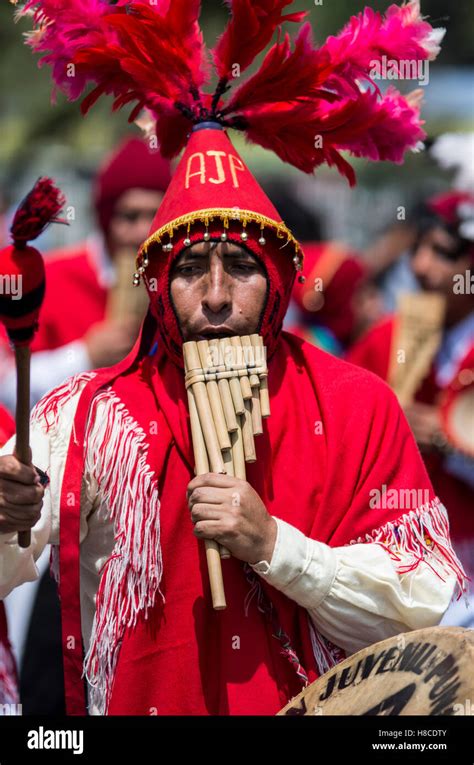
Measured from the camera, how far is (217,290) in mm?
4457

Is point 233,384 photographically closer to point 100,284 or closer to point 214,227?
point 214,227

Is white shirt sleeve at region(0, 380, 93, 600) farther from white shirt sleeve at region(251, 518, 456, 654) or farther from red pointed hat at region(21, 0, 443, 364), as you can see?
white shirt sleeve at region(251, 518, 456, 654)

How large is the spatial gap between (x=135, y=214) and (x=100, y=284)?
491mm

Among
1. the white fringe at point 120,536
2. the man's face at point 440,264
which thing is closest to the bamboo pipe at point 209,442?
the white fringe at point 120,536

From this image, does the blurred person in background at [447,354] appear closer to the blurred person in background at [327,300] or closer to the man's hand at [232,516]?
the blurred person in background at [327,300]

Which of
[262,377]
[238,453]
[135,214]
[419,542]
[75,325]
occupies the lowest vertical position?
[419,542]

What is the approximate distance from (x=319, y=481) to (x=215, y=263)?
708 mm

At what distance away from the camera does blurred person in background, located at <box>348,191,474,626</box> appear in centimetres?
726

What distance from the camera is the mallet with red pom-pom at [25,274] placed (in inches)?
159

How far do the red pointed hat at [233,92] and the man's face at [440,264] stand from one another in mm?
3100
